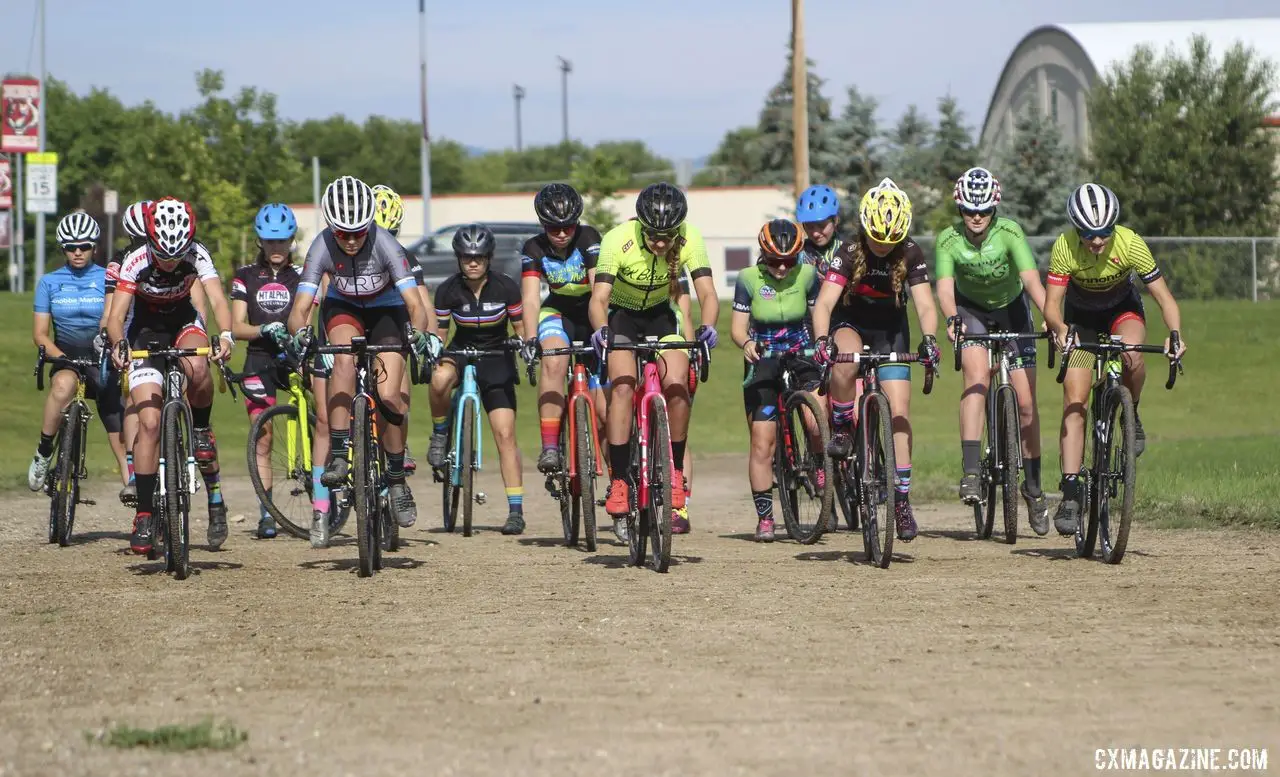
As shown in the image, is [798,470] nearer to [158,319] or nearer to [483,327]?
[483,327]

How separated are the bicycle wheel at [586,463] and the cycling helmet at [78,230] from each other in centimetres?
368

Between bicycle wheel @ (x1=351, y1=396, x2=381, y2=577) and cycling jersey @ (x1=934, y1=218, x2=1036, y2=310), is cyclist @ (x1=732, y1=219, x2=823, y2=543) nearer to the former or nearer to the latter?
cycling jersey @ (x1=934, y1=218, x2=1036, y2=310)

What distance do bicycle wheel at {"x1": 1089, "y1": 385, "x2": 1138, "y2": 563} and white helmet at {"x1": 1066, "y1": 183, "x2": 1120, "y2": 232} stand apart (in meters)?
0.97

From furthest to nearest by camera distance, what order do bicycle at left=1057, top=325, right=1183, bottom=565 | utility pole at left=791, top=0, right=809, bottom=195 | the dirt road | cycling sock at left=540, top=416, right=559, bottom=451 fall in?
utility pole at left=791, top=0, right=809, bottom=195
cycling sock at left=540, top=416, right=559, bottom=451
bicycle at left=1057, top=325, right=1183, bottom=565
the dirt road

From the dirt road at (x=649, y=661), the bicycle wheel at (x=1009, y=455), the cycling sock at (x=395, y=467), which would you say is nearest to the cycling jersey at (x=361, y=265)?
the cycling sock at (x=395, y=467)

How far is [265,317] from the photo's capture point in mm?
13328

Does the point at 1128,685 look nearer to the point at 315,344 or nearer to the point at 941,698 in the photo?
the point at 941,698

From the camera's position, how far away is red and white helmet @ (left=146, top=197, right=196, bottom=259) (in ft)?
34.5

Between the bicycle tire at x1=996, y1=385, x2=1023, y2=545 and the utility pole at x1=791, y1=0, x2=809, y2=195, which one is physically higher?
the utility pole at x1=791, y1=0, x2=809, y2=195

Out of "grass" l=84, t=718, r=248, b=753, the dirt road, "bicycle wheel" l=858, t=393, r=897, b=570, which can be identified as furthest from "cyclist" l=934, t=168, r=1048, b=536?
"grass" l=84, t=718, r=248, b=753

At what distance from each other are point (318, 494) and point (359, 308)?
1.93 meters

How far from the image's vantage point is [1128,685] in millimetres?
6566

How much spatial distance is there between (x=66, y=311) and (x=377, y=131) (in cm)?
12679

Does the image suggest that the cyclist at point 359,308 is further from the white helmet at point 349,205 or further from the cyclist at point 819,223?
the cyclist at point 819,223
